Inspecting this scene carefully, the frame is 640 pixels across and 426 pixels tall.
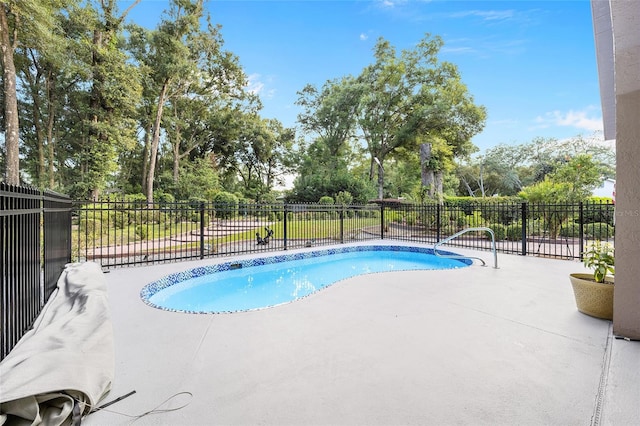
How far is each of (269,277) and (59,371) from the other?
5.14 metres

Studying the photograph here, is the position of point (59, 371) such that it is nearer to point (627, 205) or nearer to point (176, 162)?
point (627, 205)

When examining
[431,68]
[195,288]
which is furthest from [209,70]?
[195,288]

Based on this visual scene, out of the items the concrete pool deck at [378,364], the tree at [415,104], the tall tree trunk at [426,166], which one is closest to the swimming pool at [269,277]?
the concrete pool deck at [378,364]

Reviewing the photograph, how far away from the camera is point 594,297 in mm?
3201

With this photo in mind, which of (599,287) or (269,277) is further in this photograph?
(269,277)

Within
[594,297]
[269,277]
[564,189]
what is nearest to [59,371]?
[594,297]

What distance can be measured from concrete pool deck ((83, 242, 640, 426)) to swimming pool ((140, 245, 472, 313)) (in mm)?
990

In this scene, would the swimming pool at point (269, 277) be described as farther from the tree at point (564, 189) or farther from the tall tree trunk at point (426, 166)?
the tall tree trunk at point (426, 166)

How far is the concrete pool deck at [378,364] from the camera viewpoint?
5.58ft

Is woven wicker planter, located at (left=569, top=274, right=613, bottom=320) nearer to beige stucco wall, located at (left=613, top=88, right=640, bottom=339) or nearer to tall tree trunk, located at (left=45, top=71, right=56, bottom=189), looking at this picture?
beige stucco wall, located at (left=613, top=88, right=640, bottom=339)

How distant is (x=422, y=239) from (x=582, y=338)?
28.9 ft

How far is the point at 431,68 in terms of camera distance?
870 inches

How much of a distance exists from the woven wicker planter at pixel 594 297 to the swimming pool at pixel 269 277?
11.3 feet

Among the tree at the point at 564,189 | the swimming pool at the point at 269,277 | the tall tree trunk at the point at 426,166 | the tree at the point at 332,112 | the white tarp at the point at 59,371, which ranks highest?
the tree at the point at 332,112
